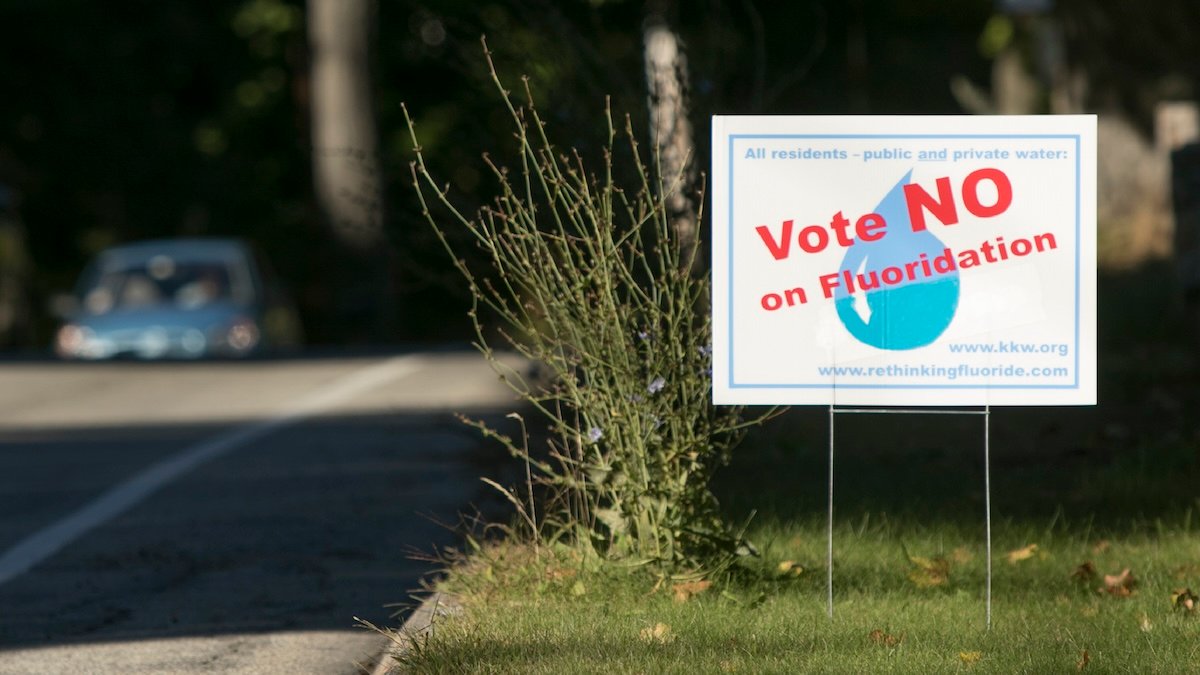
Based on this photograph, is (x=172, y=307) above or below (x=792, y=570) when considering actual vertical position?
above

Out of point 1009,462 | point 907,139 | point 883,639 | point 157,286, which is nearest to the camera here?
point 883,639

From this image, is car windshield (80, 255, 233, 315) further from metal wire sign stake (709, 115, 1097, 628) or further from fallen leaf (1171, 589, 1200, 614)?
fallen leaf (1171, 589, 1200, 614)

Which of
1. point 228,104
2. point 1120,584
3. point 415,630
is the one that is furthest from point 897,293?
point 228,104

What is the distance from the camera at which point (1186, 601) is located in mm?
6930

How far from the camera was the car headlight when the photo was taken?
22753mm

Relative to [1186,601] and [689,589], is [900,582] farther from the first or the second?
[1186,601]

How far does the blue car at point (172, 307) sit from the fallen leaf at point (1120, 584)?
1622 centimetres

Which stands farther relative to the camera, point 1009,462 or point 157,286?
point 157,286

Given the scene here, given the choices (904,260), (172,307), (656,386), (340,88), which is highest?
(340,88)

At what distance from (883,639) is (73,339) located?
17618 mm

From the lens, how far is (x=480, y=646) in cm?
626

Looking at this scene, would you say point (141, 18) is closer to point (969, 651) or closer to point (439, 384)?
point (439, 384)

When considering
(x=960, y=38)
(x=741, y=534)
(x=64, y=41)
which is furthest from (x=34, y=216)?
(x=741, y=534)

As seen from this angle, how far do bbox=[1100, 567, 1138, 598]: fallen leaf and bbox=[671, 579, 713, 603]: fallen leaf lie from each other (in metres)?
1.32
